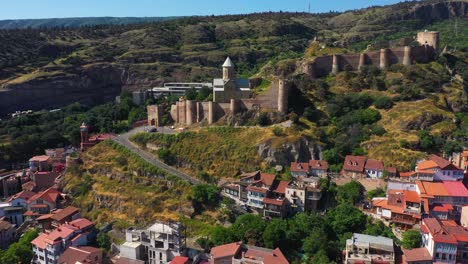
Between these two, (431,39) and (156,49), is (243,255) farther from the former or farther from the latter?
(156,49)

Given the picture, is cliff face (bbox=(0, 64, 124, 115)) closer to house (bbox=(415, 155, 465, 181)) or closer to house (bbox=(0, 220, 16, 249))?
house (bbox=(0, 220, 16, 249))

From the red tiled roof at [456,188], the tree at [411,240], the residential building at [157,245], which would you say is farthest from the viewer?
the red tiled roof at [456,188]

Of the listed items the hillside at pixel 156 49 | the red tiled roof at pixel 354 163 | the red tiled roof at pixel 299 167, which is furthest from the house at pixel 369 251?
the hillside at pixel 156 49

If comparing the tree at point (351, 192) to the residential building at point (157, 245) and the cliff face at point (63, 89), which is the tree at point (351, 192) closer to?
the residential building at point (157, 245)

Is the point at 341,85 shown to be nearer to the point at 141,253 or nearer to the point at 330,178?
the point at 330,178

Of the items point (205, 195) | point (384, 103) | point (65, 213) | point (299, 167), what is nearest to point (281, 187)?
point (299, 167)

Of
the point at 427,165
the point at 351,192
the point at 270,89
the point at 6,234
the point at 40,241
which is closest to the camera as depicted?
the point at 40,241
